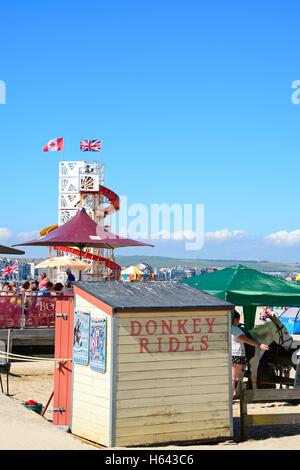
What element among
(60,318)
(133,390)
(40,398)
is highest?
(60,318)

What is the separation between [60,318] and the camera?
10773 millimetres

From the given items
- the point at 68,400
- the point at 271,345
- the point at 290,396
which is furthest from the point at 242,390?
the point at 271,345

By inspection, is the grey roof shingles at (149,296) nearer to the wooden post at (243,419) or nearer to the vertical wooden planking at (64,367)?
the vertical wooden planking at (64,367)

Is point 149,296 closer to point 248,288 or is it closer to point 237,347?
point 237,347

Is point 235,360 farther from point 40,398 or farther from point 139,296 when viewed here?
point 40,398

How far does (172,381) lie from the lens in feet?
30.2

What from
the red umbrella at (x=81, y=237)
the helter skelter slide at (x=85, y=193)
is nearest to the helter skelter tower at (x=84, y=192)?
the helter skelter slide at (x=85, y=193)

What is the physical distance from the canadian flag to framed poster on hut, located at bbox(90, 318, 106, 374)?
52.5 m

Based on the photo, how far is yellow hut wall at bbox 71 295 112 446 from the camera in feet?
29.5

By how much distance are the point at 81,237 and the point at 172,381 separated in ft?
33.4

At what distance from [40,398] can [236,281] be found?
424 cm

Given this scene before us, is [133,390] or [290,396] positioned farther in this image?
[290,396]

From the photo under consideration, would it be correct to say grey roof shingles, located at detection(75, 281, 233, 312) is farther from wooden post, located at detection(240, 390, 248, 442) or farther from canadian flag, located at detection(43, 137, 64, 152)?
canadian flag, located at detection(43, 137, 64, 152)
